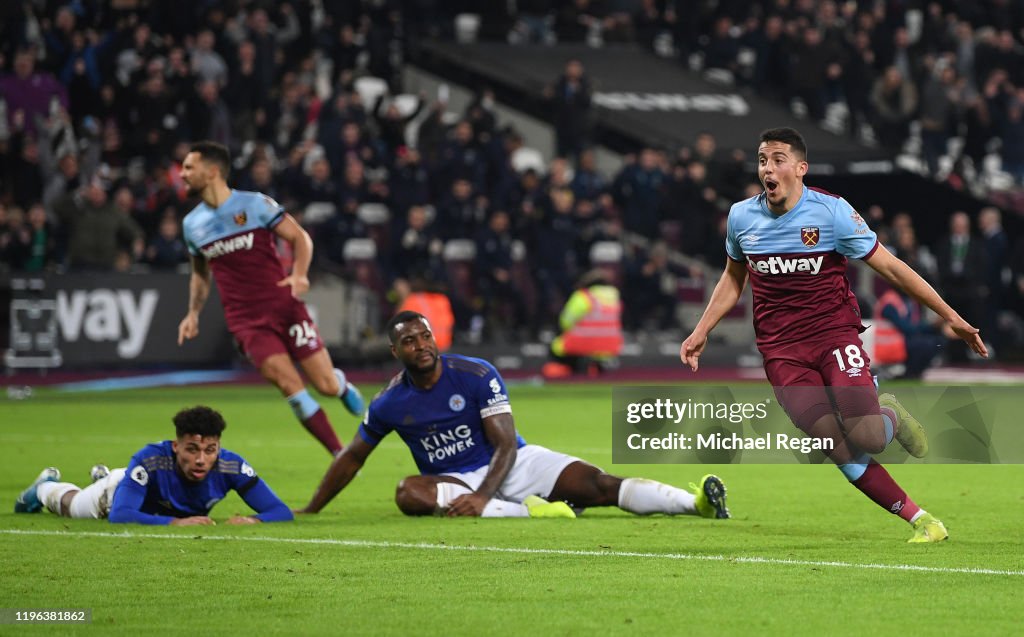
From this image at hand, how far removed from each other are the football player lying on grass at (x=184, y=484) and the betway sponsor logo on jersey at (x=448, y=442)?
919 millimetres

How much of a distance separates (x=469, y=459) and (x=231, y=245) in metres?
3.33

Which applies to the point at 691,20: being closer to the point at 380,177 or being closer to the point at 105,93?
the point at 380,177

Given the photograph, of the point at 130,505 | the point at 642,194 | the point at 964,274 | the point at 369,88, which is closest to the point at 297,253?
the point at 130,505

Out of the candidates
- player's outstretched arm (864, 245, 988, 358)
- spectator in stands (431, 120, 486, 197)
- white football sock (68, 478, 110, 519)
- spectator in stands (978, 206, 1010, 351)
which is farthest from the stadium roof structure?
player's outstretched arm (864, 245, 988, 358)

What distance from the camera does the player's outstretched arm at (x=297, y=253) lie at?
12.4 meters

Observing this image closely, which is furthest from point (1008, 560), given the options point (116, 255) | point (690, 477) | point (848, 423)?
point (116, 255)

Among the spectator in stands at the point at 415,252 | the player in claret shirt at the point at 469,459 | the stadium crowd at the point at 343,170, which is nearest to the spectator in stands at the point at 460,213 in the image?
the stadium crowd at the point at 343,170

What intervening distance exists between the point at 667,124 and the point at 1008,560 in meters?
23.4

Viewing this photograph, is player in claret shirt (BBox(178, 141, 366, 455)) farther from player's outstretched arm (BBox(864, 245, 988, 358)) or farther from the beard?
player's outstretched arm (BBox(864, 245, 988, 358))

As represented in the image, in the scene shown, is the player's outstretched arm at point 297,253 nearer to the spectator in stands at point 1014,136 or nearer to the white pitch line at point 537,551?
the white pitch line at point 537,551

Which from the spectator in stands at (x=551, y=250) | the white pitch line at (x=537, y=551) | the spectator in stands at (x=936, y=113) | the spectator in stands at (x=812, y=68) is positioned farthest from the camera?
the spectator in stands at (x=812, y=68)

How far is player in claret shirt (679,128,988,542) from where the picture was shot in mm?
8758

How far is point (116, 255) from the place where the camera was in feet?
74.3

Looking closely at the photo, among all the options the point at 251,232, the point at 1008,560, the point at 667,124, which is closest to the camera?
the point at 1008,560
